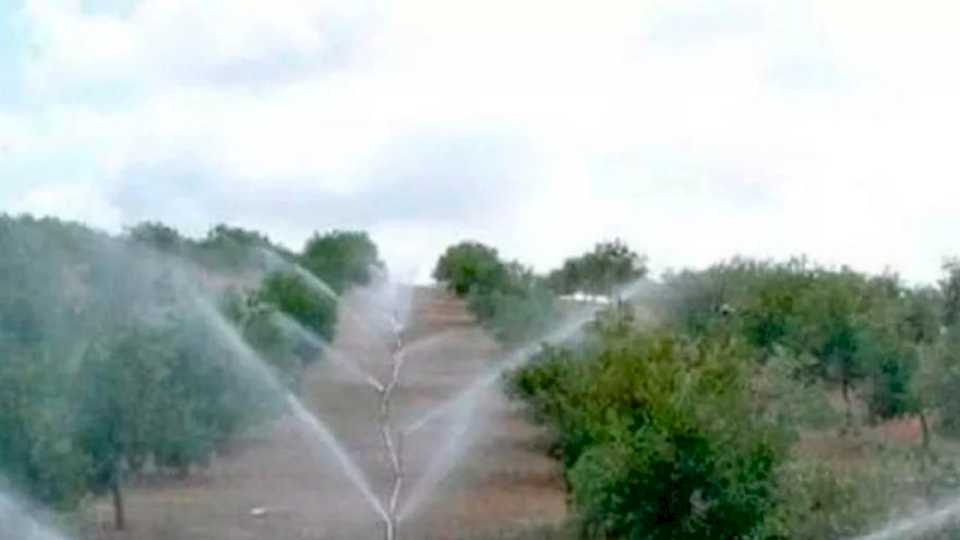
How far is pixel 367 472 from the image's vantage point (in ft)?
168

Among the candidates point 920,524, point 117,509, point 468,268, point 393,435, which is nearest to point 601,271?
point 468,268

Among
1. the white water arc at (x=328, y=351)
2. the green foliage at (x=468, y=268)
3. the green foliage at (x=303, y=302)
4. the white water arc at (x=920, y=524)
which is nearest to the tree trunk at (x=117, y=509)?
the white water arc at (x=920, y=524)

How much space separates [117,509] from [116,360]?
3039mm

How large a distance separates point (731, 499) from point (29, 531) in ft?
27.3

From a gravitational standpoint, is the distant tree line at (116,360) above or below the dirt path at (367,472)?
above

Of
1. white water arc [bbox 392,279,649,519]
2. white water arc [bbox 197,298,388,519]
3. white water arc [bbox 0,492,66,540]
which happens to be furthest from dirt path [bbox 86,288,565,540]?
white water arc [bbox 0,492,66,540]

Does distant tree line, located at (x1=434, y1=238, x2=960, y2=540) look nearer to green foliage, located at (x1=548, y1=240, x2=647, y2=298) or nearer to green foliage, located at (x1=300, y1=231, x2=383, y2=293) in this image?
green foliage, located at (x1=300, y1=231, x2=383, y2=293)

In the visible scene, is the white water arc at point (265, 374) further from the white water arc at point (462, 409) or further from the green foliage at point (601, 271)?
the green foliage at point (601, 271)

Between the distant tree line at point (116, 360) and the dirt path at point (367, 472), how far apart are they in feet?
3.32

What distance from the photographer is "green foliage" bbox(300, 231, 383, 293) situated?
73750 millimetres

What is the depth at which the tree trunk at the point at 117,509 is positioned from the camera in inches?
1547

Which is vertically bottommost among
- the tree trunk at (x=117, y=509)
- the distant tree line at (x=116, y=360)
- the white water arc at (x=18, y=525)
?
the tree trunk at (x=117, y=509)

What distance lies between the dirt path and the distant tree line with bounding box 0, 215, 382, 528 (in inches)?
39.9

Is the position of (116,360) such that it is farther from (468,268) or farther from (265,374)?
(468,268)
